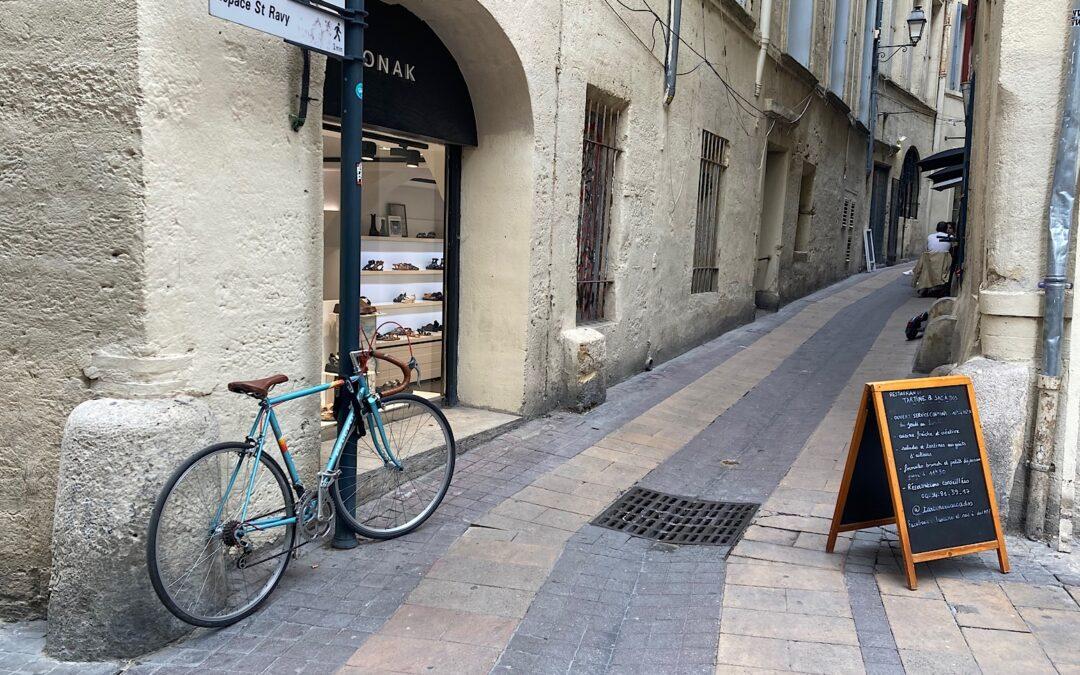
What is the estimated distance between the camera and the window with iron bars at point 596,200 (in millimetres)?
7902

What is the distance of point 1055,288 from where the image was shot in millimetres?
4461

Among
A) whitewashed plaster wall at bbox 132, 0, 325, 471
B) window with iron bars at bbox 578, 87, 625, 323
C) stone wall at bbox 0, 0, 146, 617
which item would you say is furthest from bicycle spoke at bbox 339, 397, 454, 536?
window with iron bars at bbox 578, 87, 625, 323

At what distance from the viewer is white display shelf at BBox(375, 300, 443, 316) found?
6.56 metres

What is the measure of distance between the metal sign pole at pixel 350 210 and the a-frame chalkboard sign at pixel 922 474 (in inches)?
97.0

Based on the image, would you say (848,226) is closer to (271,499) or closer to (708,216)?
(708,216)

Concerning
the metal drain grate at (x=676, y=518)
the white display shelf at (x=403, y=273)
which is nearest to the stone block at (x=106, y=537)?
the metal drain grate at (x=676, y=518)

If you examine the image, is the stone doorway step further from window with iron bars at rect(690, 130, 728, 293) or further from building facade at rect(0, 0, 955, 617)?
window with iron bars at rect(690, 130, 728, 293)

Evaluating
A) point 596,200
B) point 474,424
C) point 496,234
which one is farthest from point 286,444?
point 596,200

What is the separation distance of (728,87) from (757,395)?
174 inches

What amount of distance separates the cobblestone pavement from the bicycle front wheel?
13 centimetres

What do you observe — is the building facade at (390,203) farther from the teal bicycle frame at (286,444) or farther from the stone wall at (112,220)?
the teal bicycle frame at (286,444)

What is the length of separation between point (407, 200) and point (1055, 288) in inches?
170

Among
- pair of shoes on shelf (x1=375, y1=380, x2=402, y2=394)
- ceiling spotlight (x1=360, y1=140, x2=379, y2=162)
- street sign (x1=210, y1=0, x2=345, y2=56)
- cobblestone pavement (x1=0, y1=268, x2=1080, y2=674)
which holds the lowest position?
cobblestone pavement (x1=0, y1=268, x2=1080, y2=674)

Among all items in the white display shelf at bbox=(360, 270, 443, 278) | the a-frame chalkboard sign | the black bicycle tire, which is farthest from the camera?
the white display shelf at bbox=(360, 270, 443, 278)
